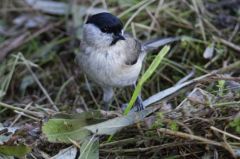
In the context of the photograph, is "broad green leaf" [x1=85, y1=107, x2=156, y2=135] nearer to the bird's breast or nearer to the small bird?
the small bird

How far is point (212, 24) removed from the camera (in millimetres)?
4016

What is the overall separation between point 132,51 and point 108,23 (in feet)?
1.07

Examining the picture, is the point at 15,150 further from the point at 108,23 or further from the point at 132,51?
the point at 132,51

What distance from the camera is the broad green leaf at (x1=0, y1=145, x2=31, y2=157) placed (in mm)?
2645

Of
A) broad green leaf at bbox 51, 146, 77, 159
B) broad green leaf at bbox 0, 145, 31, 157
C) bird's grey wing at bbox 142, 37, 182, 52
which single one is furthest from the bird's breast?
broad green leaf at bbox 0, 145, 31, 157

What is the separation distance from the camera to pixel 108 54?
312cm

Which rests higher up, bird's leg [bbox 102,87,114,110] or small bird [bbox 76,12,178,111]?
small bird [bbox 76,12,178,111]

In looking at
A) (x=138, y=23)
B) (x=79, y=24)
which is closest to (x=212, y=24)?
(x=138, y=23)

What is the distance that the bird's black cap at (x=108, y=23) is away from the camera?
303cm

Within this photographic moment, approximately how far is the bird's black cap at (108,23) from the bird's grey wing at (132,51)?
0.70 ft

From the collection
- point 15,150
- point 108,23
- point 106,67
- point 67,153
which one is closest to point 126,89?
point 106,67

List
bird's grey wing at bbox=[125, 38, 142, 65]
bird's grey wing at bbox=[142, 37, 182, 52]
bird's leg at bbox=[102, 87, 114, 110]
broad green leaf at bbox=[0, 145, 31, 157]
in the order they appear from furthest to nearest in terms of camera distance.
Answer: bird's grey wing at bbox=[142, 37, 182, 52] → bird's leg at bbox=[102, 87, 114, 110] → bird's grey wing at bbox=[125, 38, 142, 65] → broad green leaf at bbox=[0, 145, 31, 157]

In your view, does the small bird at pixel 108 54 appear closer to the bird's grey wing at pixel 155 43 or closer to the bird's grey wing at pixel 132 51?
the bird's grey wing at pixel 132 51

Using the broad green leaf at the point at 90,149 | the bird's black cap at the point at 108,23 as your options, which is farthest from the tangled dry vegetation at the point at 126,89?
the bird's black cap at the point at 108,23
